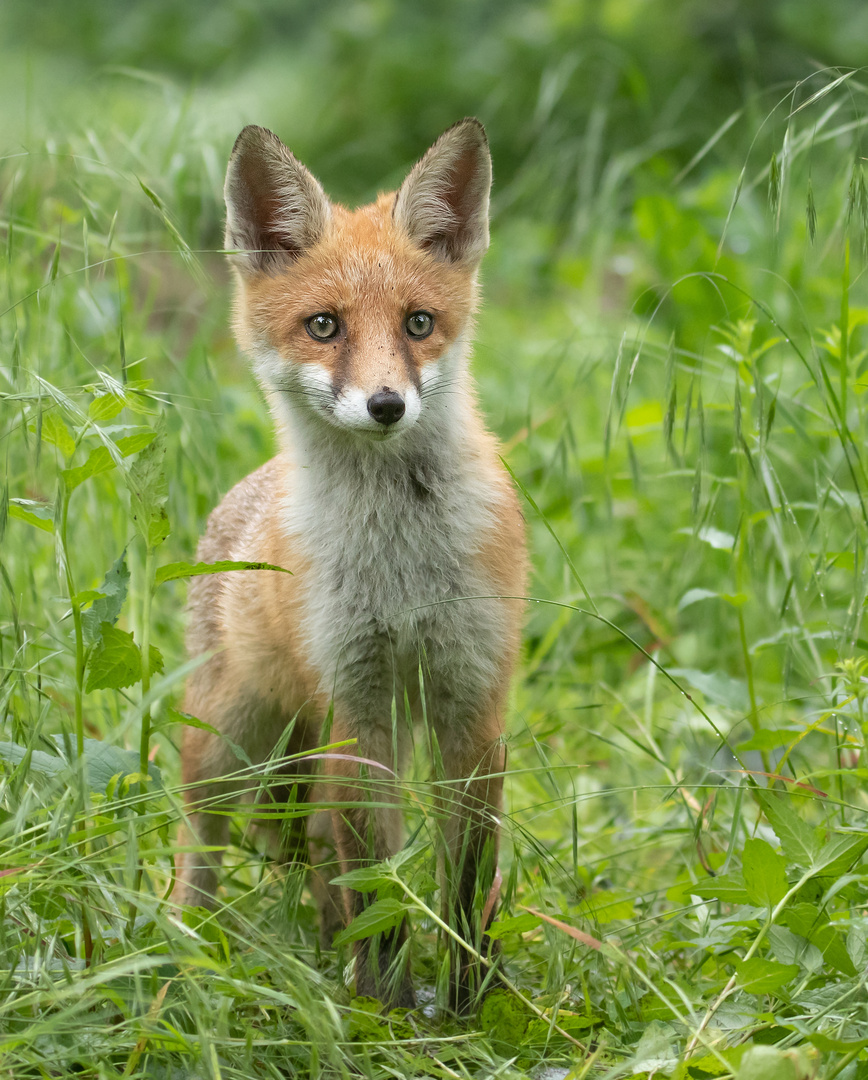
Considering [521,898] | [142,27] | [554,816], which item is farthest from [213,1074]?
[142,27]

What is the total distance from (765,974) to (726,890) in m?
0.20

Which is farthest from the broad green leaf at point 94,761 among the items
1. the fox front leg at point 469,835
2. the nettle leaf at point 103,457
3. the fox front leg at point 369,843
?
the fox front leg at point 469,835

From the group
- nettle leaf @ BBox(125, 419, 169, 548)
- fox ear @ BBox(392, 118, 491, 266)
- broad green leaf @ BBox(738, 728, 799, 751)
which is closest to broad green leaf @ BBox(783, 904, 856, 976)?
broad green leaf @ BBox(738, 728, 799, 751)

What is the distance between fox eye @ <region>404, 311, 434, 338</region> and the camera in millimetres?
2715

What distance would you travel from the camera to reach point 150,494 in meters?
2.18

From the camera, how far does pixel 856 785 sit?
9.59 feet

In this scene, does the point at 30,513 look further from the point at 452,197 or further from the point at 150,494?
the point at 452,197

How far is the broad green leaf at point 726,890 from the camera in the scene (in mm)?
2217

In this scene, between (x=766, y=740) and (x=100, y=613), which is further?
(x=766, y=740)

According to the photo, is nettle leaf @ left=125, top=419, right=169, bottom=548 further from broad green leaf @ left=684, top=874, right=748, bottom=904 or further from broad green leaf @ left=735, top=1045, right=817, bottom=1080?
broad green leaf @ left=735, top=1045, right=817, bottom=1080

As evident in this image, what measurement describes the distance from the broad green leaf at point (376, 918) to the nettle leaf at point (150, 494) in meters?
0.82

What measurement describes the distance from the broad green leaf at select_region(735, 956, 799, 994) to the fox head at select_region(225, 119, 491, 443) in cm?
129

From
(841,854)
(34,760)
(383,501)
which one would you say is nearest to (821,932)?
(841,854)

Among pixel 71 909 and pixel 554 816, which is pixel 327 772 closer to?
pixel 71 909
